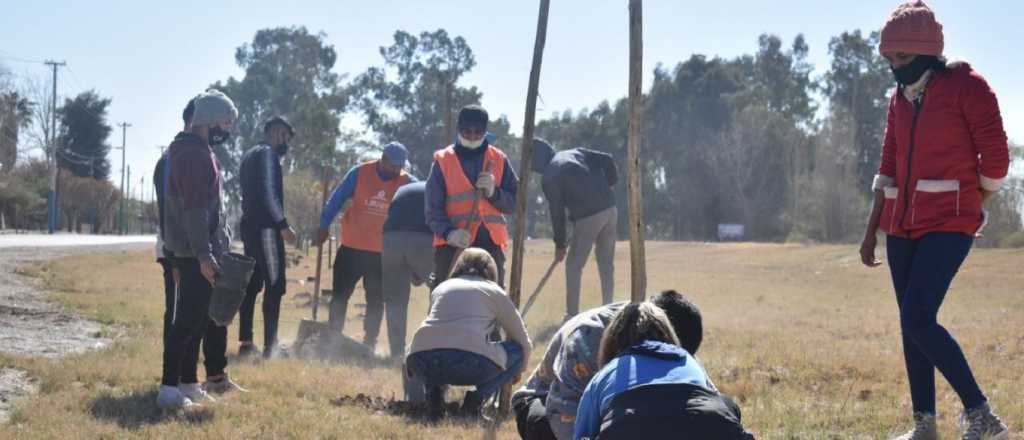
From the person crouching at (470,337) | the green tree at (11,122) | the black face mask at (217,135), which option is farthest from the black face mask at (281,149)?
the green tree at (11,122)

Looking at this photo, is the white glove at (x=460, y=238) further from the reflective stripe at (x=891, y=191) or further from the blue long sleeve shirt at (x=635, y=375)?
the blue long sleeve shirt at (x=635, y=375)

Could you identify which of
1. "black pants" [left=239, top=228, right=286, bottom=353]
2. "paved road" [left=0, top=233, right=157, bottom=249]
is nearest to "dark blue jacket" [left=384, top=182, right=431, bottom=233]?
"black pants" [left=239, top=228, right=286, bottom=353]

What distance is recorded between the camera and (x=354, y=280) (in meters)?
10.6

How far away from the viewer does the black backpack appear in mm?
3221

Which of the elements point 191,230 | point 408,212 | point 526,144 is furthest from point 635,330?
point 408,212

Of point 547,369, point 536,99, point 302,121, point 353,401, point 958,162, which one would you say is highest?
point 302,121

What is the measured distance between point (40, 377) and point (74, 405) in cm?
106

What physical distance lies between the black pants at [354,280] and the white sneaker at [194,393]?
3482 mm

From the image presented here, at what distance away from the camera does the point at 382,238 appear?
9.89 m

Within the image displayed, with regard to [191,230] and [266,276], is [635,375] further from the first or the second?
[266,276]

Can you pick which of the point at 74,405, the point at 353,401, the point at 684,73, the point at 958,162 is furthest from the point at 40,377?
the point at 684,73

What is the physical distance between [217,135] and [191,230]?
2.39 feet

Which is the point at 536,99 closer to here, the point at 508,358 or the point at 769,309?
the point at 508,358

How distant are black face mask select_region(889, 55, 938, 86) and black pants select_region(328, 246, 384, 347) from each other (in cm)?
618
